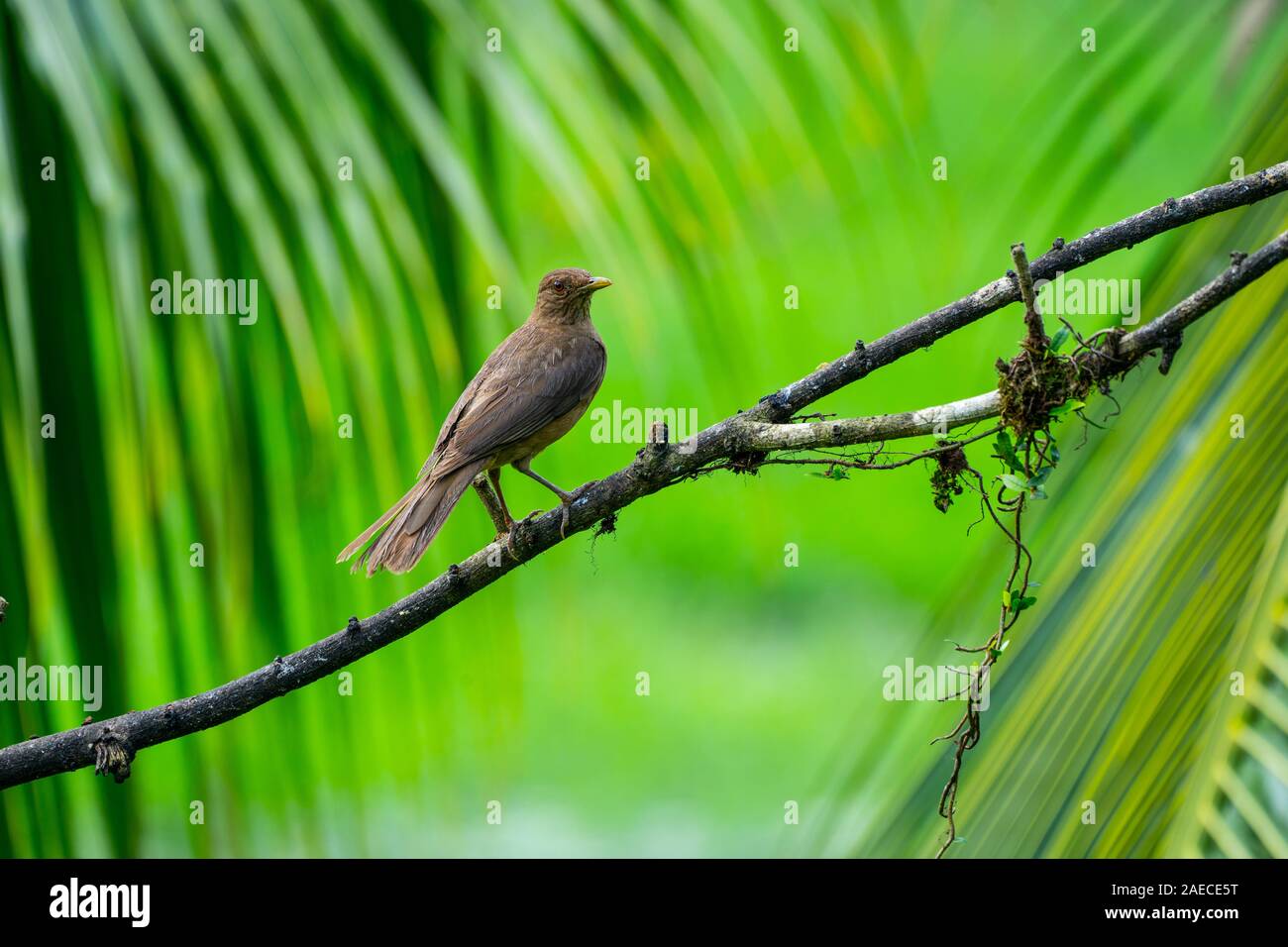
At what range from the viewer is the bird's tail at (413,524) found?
3855 millimetres

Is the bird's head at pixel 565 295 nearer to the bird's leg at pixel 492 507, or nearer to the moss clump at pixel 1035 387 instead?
the bird's leg at pixel 492 507

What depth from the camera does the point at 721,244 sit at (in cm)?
273

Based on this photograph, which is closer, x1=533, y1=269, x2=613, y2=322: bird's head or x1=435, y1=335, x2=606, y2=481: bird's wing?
x1=435, y1=335, x2=606, y2=481: bird's wing

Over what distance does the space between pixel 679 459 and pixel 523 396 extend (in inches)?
63.7

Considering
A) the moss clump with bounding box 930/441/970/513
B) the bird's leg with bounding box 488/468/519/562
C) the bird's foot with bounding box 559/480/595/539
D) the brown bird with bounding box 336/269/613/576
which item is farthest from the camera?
the bird's leg with bounding box 488/468/519/562

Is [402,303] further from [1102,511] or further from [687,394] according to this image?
[687,394]

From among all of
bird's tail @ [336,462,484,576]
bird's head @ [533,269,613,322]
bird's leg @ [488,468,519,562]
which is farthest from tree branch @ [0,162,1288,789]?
bird's head @ [533,269,613,322]

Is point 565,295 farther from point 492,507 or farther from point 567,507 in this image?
point 567,507

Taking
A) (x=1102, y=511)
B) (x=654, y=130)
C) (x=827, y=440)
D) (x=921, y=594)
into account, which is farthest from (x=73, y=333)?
(x=921, y=594)

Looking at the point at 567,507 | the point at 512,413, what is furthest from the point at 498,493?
the point at 567,507

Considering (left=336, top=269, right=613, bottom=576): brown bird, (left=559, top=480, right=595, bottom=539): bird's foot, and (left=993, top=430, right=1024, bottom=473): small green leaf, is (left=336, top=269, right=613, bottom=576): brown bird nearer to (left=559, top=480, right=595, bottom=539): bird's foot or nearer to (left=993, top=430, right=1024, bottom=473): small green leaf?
(left=559, top=480, right=595, bottom=539): bird's foot

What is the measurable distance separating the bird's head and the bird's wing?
18cm

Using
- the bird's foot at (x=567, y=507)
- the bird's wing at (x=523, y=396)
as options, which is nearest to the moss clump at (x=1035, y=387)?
the bird's foot at (x=567, y=507)

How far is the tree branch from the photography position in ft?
9.25
